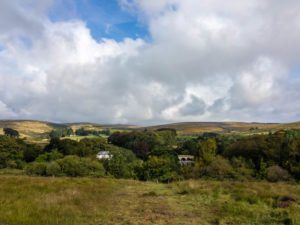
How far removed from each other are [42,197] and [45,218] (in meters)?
6.02

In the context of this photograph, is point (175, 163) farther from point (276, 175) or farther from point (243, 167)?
point (276, 175)

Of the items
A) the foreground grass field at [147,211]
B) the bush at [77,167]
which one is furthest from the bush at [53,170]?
the foreground grass field at [147,211]

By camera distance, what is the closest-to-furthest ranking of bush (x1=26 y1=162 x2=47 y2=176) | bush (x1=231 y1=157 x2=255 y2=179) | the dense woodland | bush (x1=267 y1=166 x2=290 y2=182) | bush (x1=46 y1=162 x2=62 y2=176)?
bush (x1=46 y1=162 x2=62 y2=176)
bush (x1=26 y1=162 x2=47 y2=176)
the dense woodland
bush (x1=267 y1=166 x2=290 y2=182)
bush (x1=231 y1=157 x2=255 y2=179)

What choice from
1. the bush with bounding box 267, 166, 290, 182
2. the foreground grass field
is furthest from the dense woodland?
the foreground grass field

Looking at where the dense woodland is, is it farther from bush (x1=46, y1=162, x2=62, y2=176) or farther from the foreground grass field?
the foreground grass field

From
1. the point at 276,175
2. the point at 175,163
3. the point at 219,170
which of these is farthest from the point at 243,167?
the point at 175,163

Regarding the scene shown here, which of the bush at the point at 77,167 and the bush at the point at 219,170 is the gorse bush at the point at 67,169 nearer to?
the bush at the point at 77,167

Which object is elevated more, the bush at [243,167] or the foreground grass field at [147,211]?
the foreground grass field at [147,211]

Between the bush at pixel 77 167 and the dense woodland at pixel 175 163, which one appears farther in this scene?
the dense woodland at pixel 175 163

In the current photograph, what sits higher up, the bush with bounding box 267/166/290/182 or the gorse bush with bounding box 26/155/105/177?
the gorse bush with bounding box 26/155/105/177

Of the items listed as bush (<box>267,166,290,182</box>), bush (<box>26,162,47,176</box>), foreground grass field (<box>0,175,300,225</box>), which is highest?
foreground grass field (<box>0,175,300,225</box>)

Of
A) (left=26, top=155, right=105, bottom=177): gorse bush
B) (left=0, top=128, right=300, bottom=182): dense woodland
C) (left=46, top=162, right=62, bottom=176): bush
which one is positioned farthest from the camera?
(left=0, top=128, right=300, bottom=182): dense woodland

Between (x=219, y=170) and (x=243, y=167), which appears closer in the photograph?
(x=219, y=170)

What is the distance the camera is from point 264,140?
73.8 metres
